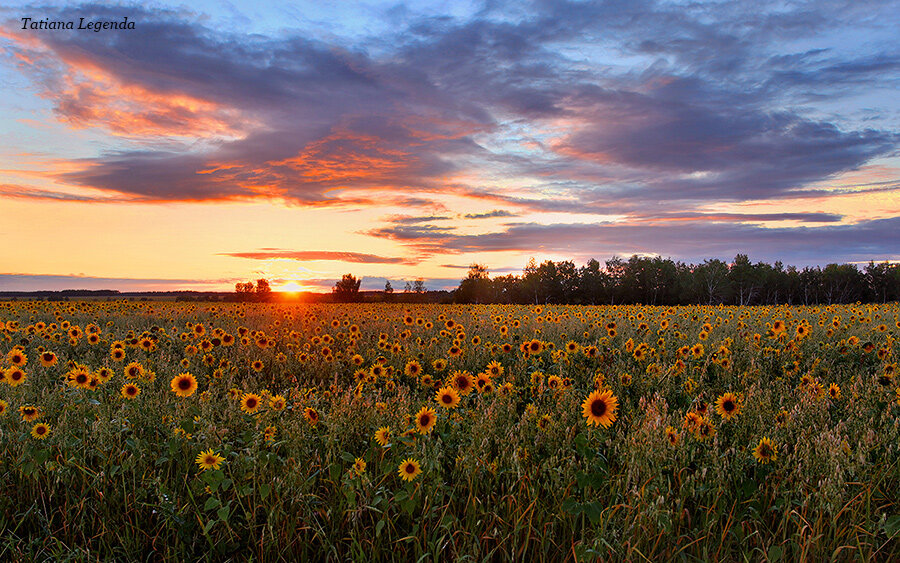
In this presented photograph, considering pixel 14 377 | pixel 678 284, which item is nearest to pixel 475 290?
pixel 678 284

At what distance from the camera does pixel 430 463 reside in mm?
3381

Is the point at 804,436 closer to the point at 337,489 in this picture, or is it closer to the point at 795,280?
the point at 337,489

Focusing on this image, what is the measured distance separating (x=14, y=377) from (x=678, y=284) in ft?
385

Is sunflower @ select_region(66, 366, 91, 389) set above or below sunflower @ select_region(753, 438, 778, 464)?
above

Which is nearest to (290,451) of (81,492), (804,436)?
(81,492)

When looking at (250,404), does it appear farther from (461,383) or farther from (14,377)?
(14,377)

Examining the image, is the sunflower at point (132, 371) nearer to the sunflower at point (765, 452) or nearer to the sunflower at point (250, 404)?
the sunflower at point (250, 404)

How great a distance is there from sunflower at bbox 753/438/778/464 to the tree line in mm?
101396

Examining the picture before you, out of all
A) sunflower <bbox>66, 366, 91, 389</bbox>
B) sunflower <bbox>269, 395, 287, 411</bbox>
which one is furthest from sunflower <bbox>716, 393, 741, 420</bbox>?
sunflower <bbox>66, 366, 91, 389</bbox>

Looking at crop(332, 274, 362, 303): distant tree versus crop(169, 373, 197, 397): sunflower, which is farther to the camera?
crop(332, 274, 362, 303): distant tree

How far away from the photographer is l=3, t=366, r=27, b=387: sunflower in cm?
531

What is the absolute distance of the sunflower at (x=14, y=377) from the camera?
5.31 m

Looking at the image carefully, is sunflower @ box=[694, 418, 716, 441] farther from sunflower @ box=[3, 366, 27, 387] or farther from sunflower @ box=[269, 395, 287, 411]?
sunflower @ box=[3, 366, 27, 387]

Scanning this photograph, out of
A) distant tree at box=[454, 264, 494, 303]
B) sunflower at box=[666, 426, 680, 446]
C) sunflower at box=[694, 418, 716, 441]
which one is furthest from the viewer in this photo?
distant tree at box=[454, 264, 494, 303]
